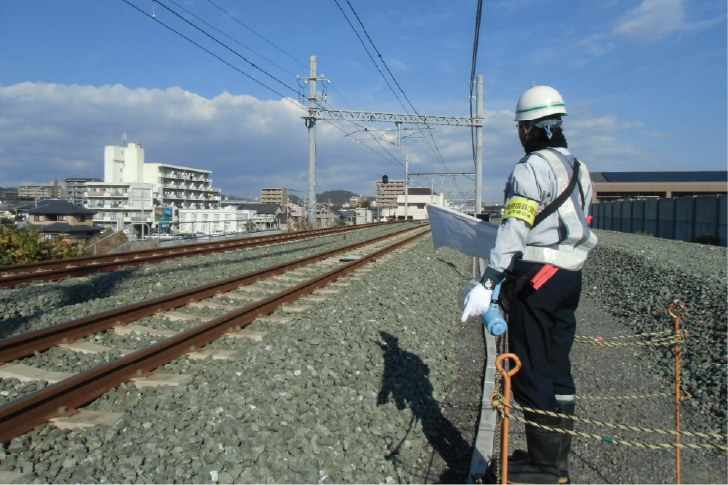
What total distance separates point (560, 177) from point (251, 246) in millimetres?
15907

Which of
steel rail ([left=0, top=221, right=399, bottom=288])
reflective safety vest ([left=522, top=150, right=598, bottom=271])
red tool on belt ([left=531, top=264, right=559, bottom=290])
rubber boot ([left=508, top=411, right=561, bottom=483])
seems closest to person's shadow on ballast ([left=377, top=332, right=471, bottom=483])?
rubber boot ([left=508, top=411, right=561, bottom=483])

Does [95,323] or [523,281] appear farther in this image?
[95,323]

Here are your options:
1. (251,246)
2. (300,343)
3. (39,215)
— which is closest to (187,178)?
(39,215)

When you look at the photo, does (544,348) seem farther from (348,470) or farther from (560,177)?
(348,470)

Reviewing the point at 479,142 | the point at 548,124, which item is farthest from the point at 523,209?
the point at 479,142

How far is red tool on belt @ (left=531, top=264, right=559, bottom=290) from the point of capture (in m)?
2.62

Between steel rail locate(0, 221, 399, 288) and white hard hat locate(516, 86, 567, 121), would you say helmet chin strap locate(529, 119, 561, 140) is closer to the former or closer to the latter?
white hard hat locate(516, 86, 567, 121)

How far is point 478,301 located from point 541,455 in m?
0.98

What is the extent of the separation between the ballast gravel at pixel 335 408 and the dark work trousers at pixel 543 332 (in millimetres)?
1050

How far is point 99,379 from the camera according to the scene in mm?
4289

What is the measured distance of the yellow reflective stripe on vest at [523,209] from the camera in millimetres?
2473

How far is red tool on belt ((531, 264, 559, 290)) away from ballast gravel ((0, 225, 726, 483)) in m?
1.55

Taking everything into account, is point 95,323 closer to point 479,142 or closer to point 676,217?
point 479,142

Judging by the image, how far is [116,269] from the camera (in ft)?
37.1
